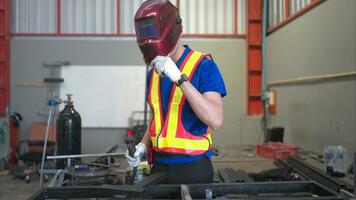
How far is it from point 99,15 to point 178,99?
6576 millimetres

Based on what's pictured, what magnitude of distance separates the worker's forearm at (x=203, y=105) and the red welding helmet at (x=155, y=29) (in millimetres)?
172

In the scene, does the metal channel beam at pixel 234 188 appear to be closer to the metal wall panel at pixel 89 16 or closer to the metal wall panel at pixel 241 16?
the metal wall panel at pixel 241 16

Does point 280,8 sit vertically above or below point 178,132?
above

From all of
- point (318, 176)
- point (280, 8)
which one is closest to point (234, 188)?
point (318, 176)

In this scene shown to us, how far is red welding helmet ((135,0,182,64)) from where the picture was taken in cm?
150

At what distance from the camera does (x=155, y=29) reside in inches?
58.9

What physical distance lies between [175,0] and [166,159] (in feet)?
21.5

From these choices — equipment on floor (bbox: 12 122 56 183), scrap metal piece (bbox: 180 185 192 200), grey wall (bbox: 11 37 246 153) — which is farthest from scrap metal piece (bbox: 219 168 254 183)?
grey wall (bbox: 11 37 246 153)

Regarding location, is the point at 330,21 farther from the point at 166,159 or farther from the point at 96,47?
the point at 96,47

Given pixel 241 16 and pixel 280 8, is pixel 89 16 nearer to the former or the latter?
pixel 241 16

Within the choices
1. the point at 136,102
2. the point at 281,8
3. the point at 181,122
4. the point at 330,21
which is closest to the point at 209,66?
the point at 181,122

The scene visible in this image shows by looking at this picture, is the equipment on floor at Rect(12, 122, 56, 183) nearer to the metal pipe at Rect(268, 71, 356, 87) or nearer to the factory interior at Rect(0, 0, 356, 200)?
the factory interior at Rect(0, 0, 356, 200)

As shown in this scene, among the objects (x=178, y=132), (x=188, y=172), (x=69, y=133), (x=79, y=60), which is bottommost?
(x=69, y=133)

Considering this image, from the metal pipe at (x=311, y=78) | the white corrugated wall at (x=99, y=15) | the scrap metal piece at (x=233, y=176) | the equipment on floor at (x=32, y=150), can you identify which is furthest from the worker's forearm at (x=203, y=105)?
the white corrugated wall at (x=99, y=15)
